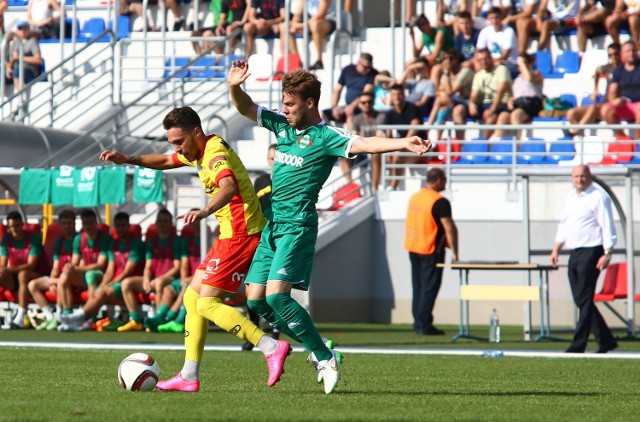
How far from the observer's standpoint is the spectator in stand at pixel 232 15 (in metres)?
25.8

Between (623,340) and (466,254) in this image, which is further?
(466,254)

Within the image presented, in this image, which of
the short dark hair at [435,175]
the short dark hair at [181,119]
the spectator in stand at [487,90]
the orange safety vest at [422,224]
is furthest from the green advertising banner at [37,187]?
the short dark hair at [181,119]

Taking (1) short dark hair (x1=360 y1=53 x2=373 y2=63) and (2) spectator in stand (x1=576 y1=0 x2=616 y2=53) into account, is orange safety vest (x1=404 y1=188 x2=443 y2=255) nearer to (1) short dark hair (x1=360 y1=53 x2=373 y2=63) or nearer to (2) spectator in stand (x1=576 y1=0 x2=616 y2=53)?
(1) short dark hair (x1=360 y1=53 x2=373 y2=63)

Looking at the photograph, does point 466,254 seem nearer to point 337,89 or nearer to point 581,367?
point 337,89

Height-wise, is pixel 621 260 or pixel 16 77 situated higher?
pixel 16 77

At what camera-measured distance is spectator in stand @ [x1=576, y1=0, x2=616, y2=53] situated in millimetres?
23703

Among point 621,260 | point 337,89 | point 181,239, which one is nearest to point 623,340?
point 621,260

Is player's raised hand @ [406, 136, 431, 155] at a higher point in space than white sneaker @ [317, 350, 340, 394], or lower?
higher

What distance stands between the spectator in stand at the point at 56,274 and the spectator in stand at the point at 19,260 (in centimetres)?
14

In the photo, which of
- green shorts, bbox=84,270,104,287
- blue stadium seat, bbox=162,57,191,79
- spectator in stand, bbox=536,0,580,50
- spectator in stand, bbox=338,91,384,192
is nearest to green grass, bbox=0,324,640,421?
green shorts, bbox=84,270,104,287

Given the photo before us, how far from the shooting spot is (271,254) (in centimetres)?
923

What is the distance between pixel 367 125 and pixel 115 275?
4853 millimetres

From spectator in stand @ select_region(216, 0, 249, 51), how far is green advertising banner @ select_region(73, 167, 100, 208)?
25.6 ft

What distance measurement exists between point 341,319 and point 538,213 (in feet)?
11.0
